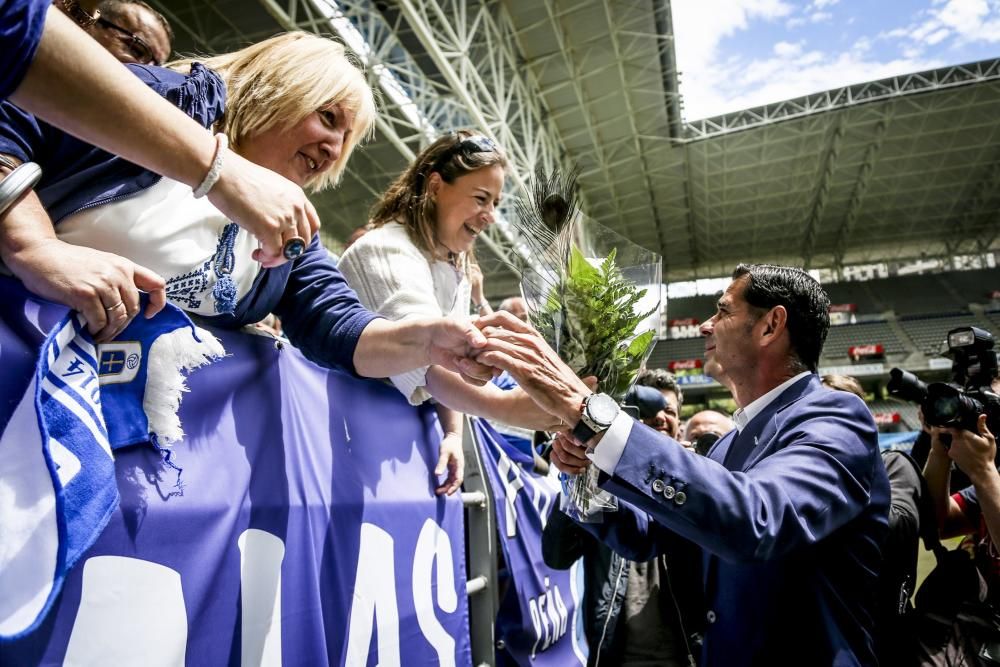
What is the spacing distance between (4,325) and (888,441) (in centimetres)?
1630

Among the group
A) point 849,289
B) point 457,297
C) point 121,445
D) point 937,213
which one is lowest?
point 121,445

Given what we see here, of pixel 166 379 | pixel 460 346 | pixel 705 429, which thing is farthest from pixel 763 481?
pixel 705 429

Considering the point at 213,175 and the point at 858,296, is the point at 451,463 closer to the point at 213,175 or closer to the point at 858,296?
the point at 213,175

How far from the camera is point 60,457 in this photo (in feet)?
1.97

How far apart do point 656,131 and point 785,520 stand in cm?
1391

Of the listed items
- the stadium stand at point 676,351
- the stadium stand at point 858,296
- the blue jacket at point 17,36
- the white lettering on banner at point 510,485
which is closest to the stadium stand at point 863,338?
the stadium stand at point 858,296

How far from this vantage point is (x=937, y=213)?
19.4m

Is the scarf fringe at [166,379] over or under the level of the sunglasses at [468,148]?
under

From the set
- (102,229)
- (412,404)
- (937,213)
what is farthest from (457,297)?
(937,213)

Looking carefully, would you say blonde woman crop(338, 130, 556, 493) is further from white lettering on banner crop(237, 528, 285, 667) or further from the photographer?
the photographer

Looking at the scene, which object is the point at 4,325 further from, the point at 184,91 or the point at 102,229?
the point at 184,91

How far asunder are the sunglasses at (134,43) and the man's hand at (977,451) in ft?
8.08

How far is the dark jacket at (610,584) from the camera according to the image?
61.2 inches

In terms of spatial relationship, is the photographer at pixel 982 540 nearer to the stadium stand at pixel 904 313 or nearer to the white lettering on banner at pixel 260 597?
the white lettering on banner at pixel 260 597
